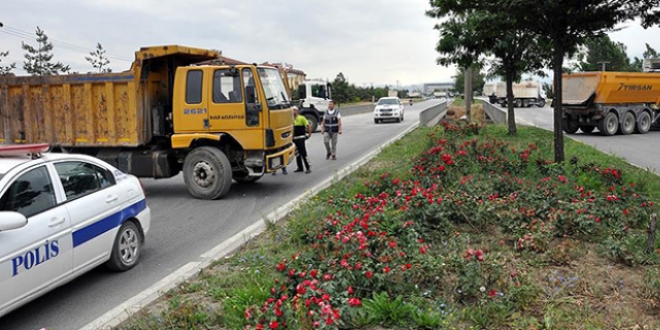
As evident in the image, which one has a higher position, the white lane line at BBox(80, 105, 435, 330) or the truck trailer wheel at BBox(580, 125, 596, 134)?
the truck trailer wheel at BBox(580, 125, 596, 134)

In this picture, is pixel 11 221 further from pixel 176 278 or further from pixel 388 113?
pixel 388 113

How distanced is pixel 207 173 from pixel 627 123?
18418 mm

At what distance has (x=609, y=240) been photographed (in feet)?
18.7

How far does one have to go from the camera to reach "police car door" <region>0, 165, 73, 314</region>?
179 inches

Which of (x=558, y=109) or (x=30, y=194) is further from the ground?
(x=558, y=109)

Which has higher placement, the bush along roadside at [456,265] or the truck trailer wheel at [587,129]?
the truck trailer wheel at [587,129]

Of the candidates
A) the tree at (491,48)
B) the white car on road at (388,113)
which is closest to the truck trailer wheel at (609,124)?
the tree at (491,48)

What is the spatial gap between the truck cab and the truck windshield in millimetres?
15843

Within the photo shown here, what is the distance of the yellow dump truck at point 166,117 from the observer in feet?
33.8

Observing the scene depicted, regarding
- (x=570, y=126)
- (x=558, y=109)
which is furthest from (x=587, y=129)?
(x=558, y=109)

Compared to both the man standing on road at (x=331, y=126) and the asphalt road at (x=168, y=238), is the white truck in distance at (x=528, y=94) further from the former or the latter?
the asphalt road at (x=168, y=238)

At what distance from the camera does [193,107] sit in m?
10.4

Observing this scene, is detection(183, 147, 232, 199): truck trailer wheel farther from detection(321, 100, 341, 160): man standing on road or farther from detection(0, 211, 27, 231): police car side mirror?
detection(0, 211, 27, 231): police car side mirror

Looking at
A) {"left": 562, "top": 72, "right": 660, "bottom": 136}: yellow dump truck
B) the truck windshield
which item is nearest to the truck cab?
{"left": 562, "top": 72, "right": 660, "bottom": 136}: yellow dump truck
